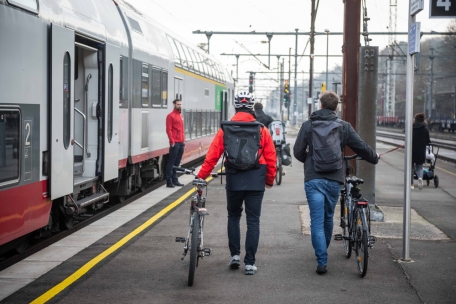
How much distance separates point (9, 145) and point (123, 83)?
5.72 meters

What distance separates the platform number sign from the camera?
759cm

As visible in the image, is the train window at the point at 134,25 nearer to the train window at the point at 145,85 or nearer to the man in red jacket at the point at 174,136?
the train window at the point at 145,85

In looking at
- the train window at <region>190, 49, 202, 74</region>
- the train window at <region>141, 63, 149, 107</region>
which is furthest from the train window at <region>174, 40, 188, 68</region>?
the train window at <region>141, 63, 149, 107</region>

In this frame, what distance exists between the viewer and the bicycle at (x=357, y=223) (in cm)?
751

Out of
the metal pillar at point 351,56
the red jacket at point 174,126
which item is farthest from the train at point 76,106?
the metal pillar at point 351,56

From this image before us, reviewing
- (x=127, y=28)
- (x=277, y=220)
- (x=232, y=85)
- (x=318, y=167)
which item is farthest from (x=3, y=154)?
(x=232, y=85)

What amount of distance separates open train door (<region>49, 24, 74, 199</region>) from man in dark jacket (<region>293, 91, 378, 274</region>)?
8.71ft

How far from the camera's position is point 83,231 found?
10484mm

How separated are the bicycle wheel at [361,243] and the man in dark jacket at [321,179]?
323 millimetres

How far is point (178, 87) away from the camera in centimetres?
1869

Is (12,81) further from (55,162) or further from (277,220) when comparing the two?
(277,220)

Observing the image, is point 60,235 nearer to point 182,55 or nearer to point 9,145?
point 9,145

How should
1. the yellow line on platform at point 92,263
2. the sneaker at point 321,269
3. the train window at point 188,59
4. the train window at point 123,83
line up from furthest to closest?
the train window at point 188,59, the train window at point 123,83, the sneaker at point 321,269, the yellow line on platform at point 92,263

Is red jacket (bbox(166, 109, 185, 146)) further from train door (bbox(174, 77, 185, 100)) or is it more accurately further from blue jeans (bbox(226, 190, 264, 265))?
blue jeans (bbox(226, 190, 264, 265))
